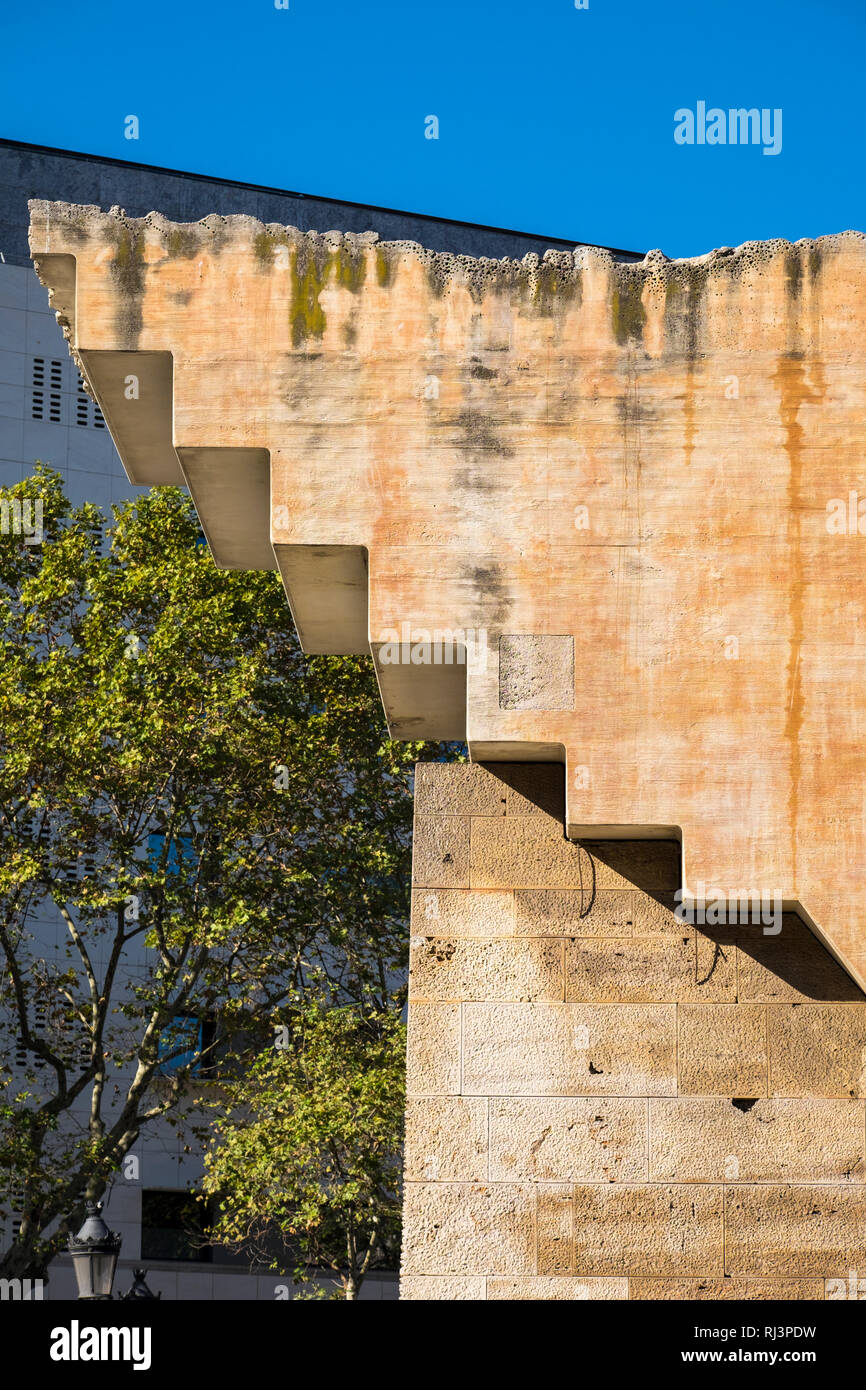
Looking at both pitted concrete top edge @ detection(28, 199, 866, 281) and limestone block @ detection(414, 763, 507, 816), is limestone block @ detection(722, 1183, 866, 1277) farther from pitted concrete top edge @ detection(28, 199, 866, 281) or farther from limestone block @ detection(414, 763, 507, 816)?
pitted concrete top edge @ detection(28, 199, 866, 281)

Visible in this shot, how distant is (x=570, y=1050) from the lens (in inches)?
357

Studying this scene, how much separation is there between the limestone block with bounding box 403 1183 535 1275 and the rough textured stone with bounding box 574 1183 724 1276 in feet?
1.04

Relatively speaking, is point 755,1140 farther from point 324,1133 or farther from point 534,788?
point 324,1133

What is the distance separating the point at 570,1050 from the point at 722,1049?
2.90 feet

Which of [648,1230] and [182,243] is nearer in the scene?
[648,1230]

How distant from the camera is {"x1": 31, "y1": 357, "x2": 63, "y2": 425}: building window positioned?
44.4m

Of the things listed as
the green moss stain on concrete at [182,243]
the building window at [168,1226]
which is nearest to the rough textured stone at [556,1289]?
the green moss stain on concrete at [182,243]

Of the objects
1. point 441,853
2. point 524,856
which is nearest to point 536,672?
point 524,856

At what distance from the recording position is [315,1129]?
71.7 feet

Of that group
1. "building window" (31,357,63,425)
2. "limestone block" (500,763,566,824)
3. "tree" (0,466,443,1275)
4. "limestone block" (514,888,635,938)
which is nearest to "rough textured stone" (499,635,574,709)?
"limestone block" (500,763,566,824)
